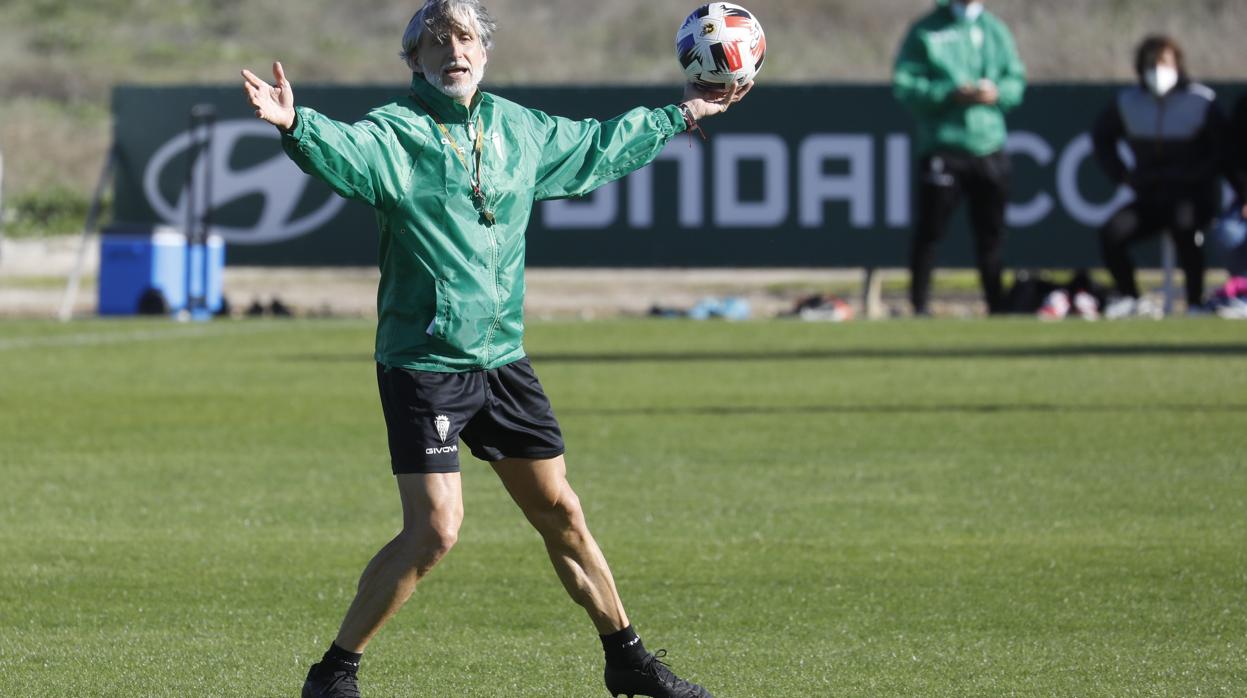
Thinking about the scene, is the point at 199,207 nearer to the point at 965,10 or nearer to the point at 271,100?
the point at 965,10

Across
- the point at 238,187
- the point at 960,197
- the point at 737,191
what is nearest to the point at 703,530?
the point at 960,197

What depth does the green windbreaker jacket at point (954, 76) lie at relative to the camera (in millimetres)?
19062

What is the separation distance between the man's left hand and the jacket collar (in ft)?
2.60

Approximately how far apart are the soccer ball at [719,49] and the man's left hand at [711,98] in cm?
2

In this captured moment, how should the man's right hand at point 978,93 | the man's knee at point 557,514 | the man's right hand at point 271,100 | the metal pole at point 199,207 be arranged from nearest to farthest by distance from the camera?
the man's right hand at point 271,100
the man's knee at point 557,514
the man's right hand at point 978,93
the metal pole at point 199,207

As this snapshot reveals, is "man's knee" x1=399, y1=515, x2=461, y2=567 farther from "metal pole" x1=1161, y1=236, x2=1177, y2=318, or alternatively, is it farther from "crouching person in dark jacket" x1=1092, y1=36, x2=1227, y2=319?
"metal pole" x1=1161, y1=236, x2=1177, y2=318

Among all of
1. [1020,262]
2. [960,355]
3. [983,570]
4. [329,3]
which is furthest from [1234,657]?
[329,3]

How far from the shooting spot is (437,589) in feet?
25.5

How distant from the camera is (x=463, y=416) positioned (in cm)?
568

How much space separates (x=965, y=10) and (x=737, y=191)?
3.93m

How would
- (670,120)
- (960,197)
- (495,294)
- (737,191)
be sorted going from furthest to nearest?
(737,191)
(960,197)
(670,120)
(495,294)

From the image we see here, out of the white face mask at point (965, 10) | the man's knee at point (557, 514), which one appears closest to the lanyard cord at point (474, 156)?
the man's knee at point (557, 514)

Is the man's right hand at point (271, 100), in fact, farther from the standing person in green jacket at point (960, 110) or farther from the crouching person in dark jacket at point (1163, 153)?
the crouching person in dark jacket at point (1163, 153)

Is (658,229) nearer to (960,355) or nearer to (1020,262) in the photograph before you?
(1020,262)
